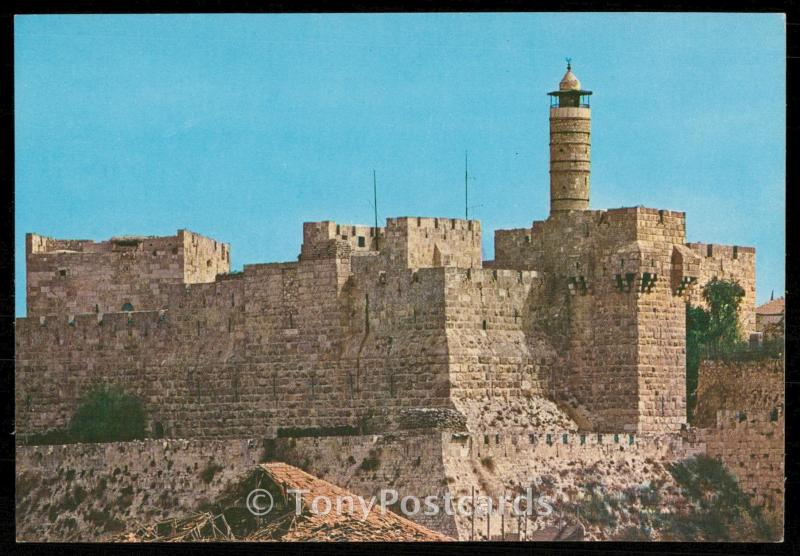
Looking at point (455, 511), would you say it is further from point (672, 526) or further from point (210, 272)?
point (210, 272)

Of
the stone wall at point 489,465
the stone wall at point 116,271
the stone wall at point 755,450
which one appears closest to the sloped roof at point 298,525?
the stone wall at point 489,465

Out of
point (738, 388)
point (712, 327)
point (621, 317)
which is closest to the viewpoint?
point (738, 388)

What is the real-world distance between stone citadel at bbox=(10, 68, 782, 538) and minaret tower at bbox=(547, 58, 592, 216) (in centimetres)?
3

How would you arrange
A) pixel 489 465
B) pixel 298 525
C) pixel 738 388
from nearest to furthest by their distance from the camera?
pixel 298 525 < pixel 489 465 < pixel 738 388

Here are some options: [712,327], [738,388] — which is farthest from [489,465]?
[712,327]

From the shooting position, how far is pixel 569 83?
3944 inches

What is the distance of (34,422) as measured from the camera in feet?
334

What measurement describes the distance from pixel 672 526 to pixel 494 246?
10.1 metres

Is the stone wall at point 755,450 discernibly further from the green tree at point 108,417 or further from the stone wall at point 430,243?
the green tree at point 108,417

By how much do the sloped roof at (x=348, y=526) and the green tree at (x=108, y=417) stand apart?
8.65 metres

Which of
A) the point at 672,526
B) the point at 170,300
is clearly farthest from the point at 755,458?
the point at 170,300

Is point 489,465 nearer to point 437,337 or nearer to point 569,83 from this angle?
point 437,337

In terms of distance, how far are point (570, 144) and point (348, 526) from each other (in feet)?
46.9

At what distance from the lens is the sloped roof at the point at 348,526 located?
8906cm
